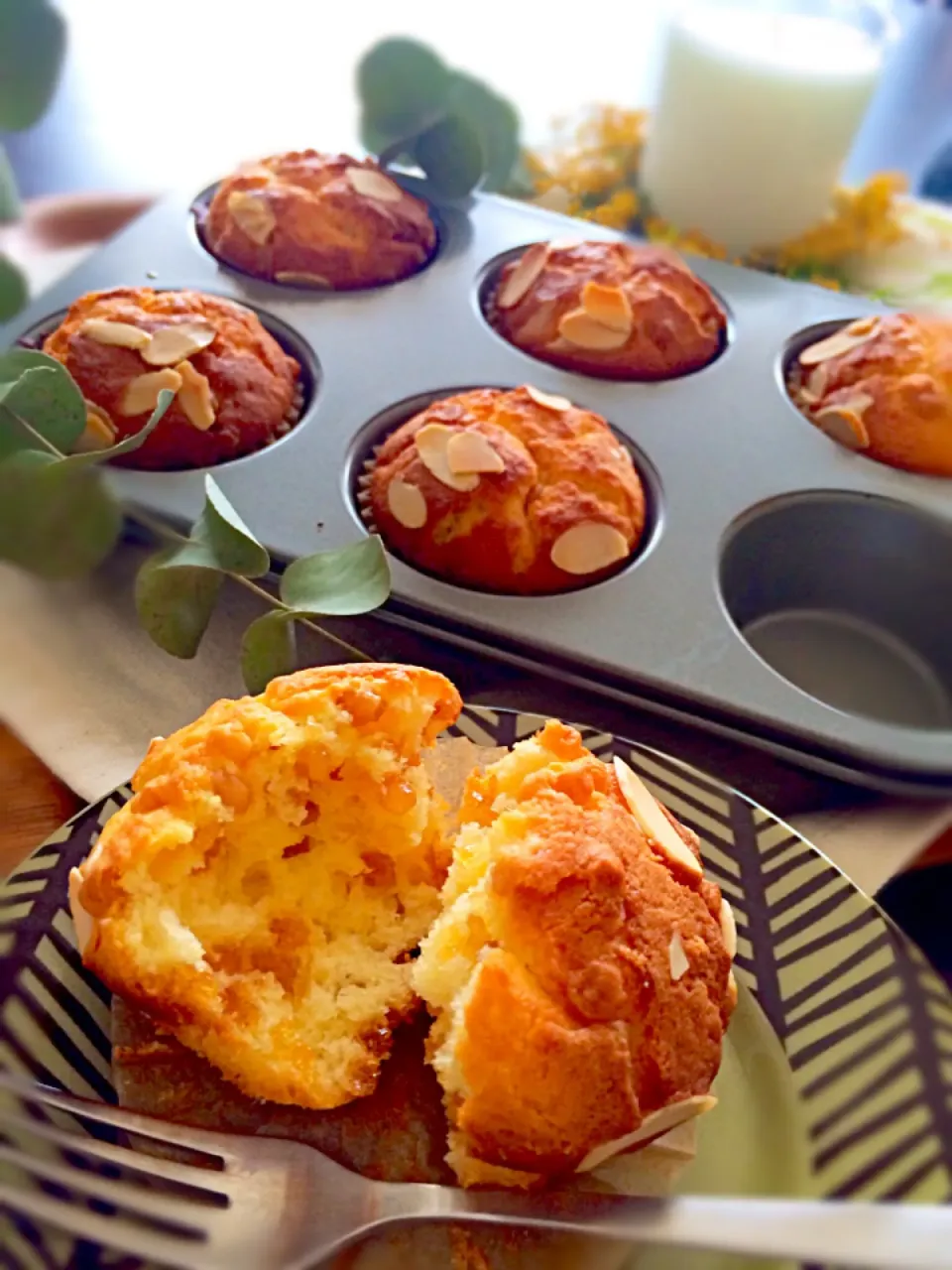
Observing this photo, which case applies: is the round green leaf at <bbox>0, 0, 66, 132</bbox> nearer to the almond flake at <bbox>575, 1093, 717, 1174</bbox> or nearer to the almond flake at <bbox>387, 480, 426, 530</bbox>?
the almond flake at <bbox>575, 1093, 717, 1174</bbox>

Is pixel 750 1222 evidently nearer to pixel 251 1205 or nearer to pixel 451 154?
pixel 251 1205

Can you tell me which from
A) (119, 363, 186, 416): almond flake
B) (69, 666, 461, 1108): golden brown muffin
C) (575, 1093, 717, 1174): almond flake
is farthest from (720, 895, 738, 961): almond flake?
(119, 363, 186, 416): almond flake

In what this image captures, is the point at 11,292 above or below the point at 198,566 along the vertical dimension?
above

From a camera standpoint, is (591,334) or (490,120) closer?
(490,120)

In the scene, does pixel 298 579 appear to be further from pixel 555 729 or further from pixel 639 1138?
pixel 639 1138

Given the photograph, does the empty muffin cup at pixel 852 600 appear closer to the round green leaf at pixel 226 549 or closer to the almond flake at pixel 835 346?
the almond flake at pixel 835 346

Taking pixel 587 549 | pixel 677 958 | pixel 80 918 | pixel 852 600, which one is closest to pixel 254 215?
pixel 587 549
